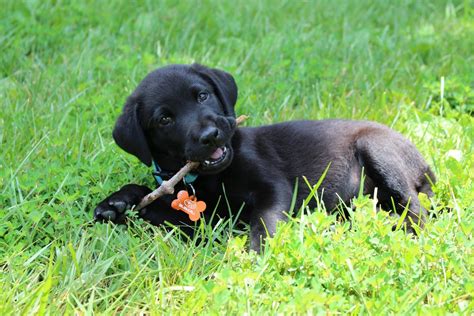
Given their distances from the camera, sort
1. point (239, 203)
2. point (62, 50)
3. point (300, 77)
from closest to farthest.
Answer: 1. point (239, 203)
2. point (300, 77)
3. point (62, 50)

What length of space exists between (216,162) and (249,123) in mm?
1241

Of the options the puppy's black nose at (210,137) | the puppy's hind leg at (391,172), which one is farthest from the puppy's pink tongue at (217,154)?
the puppy's hind leg at (391,172)

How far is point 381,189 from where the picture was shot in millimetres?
3869

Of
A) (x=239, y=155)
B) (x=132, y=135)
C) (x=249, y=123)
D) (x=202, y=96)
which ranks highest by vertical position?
(x=202, y=96)

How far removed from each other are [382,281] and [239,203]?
113 cm

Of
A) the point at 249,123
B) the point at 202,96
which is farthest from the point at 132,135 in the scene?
the point at 249,123

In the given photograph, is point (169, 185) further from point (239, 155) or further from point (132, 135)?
point (239, 155)

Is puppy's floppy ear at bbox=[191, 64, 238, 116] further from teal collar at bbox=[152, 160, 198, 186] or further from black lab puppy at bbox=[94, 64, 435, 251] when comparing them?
teal collar at bbox=[152, 160, 198, 186]

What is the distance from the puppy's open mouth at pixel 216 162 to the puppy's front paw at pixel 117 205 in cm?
40

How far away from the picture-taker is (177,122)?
3.62 meters

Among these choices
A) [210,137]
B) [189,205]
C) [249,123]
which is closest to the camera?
[210,137]

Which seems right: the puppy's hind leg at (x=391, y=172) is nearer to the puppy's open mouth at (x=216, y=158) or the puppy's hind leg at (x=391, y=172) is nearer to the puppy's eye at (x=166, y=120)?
the puppy's open mouth at (x=216, y=158)

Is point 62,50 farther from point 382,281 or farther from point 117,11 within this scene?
point 382,281

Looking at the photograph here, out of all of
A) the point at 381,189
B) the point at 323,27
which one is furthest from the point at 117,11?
the point at 381,189
